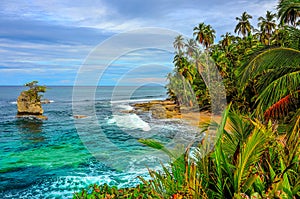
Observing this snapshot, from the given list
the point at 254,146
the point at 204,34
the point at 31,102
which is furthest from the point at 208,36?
the point at 254,146

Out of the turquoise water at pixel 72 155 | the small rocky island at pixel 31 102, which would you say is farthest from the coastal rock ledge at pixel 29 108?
the turquoise water at pixel 72 155

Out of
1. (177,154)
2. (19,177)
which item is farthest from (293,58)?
(19,177)

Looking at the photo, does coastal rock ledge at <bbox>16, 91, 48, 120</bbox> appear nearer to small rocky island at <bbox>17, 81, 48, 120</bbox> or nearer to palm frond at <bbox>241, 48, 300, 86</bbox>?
small rocky island at <bbox>17, 81, 48, 120</bbox>

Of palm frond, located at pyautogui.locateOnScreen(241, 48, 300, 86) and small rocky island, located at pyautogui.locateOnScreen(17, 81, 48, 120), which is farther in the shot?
small rocky island, located at pyautogui.locateOnScreen(17, 81, 48, 120)

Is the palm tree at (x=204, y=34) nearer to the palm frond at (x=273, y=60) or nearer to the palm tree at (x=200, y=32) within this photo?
the palm tree at (x=200, y=32)

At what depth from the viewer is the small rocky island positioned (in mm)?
34844

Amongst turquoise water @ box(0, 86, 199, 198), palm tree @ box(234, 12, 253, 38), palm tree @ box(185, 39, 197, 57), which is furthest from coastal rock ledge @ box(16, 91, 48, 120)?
palm tree @ box(234, 12, 253, 38)

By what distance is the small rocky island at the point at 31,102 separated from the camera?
34.8 meters

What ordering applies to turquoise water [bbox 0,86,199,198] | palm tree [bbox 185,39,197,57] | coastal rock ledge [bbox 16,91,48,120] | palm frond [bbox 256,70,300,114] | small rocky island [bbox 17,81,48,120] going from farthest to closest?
1. coastal rock ledge [bbox 16,91,48,120]
2. small rocky island [bbox 17,81,48,120]
3. palm tree [bbox 185,39,197,57]
4. turquoise water [bbox 0,86,199,198]
5. palm frond [bbox 256,70,300,114]

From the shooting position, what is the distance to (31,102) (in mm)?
36219

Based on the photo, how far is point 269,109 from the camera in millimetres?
6906

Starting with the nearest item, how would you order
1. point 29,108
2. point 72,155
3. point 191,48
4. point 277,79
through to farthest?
1. point 277,79
2. point 72,155
3. point 191,48
4. point 29,108

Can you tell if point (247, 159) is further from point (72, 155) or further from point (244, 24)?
point (244, 24)

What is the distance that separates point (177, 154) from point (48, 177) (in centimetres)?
1175
